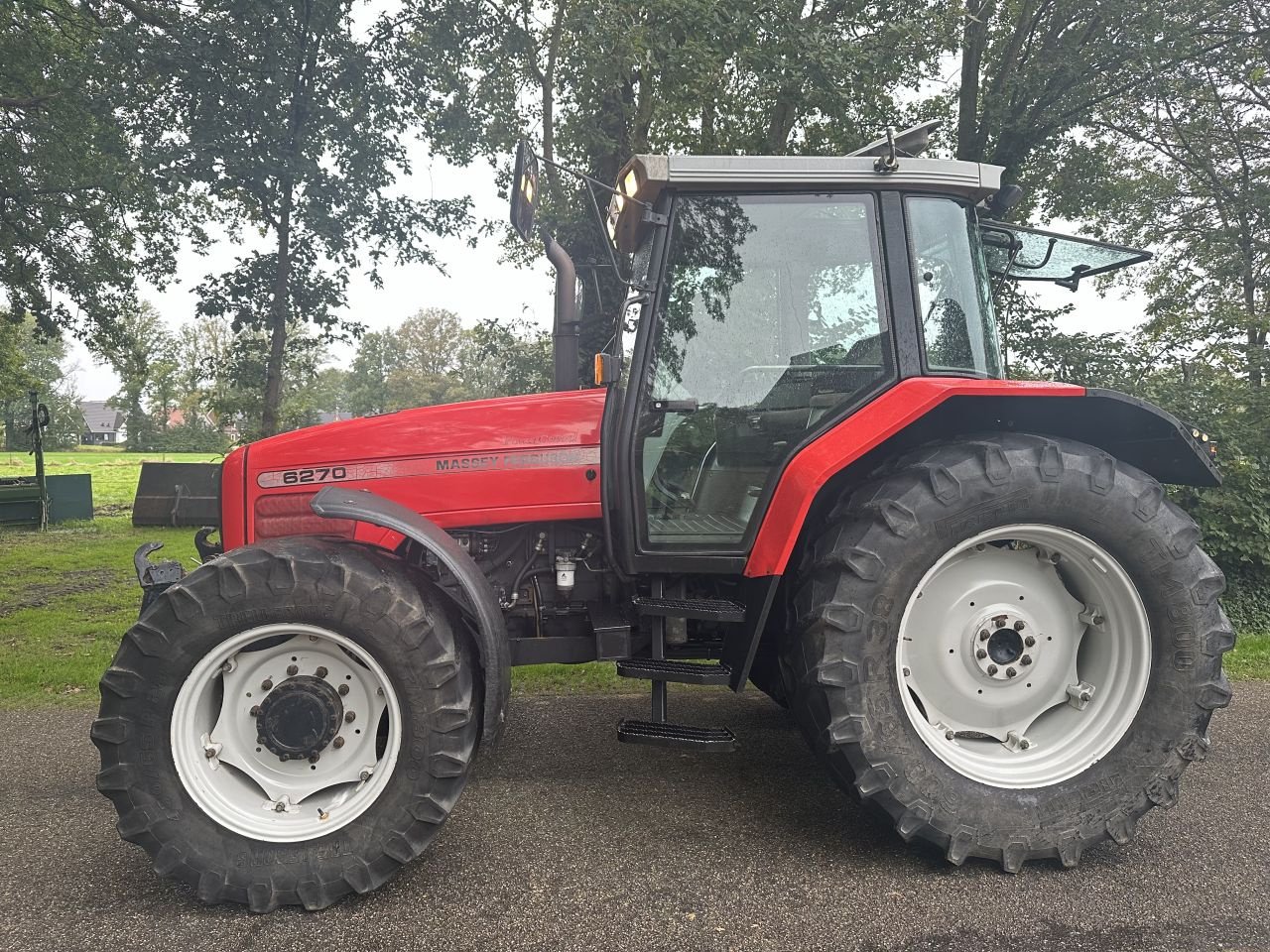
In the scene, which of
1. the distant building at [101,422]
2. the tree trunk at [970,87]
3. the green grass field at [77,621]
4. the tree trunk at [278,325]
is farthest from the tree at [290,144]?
the distant building at [101,422]

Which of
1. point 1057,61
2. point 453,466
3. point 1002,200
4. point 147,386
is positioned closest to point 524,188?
point 453,466

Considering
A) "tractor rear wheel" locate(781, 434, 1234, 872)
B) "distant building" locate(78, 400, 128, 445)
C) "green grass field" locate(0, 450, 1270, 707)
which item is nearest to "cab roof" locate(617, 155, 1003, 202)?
"tractor rear wheel" locate(781, 434, 1234, 872)

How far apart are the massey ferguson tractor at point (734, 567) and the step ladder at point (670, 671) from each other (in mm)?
13

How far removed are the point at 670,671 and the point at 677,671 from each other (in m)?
0.03

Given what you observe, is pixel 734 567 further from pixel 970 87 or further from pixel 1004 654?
pixel 970 87

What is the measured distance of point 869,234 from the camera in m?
2.78

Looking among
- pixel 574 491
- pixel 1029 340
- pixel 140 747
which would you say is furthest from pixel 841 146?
pixel 140 747

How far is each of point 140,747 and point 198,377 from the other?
918cm

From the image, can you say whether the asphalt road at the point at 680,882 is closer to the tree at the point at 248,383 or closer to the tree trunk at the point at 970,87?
the tree at the point at 248,383

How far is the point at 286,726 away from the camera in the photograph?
247cm

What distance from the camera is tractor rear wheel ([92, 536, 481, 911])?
2.34 metres

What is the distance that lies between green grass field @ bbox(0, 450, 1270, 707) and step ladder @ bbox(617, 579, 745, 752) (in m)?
1.73

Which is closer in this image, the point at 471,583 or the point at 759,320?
the point at 471,583

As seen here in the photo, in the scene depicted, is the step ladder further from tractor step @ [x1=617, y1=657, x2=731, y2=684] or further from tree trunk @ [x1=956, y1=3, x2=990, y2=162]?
tree trunk @ [x1=956, y1=3, x2=990, y2=162]
